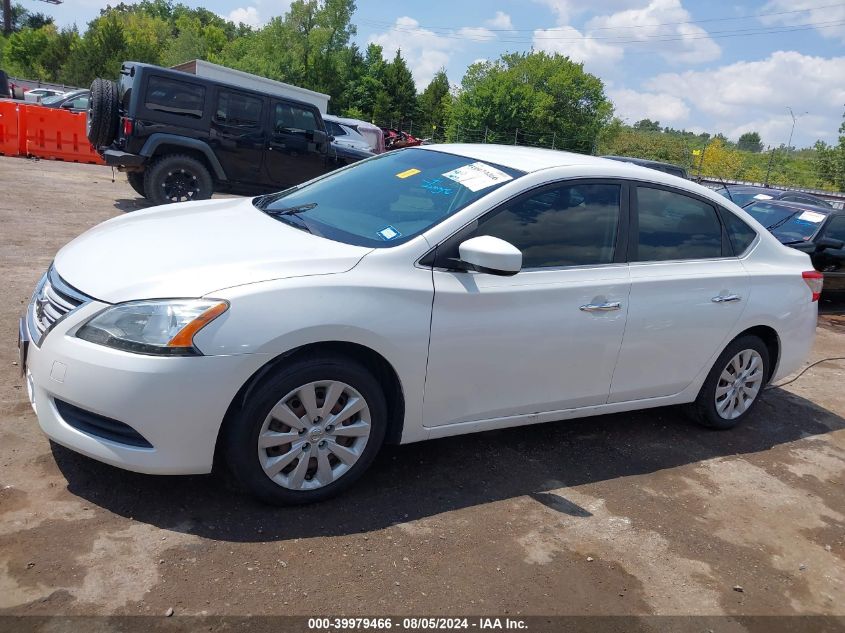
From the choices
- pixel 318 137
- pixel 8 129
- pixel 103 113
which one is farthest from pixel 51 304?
pixel 8 129

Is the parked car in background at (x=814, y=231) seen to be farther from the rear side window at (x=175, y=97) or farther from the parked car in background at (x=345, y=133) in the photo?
the parked car in background at (x=345, y=133)

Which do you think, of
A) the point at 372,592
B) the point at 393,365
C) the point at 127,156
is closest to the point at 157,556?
the point at 372,592

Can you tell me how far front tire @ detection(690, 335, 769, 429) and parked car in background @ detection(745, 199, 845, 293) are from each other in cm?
483

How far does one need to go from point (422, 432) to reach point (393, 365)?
17.8 inches

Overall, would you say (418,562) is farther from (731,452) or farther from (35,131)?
(35,131)

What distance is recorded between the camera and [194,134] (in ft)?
33.3

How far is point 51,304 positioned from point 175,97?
7724 millimetres

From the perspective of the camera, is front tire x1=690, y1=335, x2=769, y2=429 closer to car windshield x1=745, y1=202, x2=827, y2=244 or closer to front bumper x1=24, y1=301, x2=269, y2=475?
front bumper x1=24, y1=301, x2=269, y2=475

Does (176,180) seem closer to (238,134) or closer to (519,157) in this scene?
(238,134)

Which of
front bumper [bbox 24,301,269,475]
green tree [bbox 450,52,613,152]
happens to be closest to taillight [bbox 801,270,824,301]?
front bumper [bbox 24,301,269,475]

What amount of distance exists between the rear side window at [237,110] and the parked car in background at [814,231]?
7181 mm

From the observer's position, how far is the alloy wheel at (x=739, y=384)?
475 centimetres

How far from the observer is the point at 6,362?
4.32 metres

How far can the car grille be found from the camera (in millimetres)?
2982
